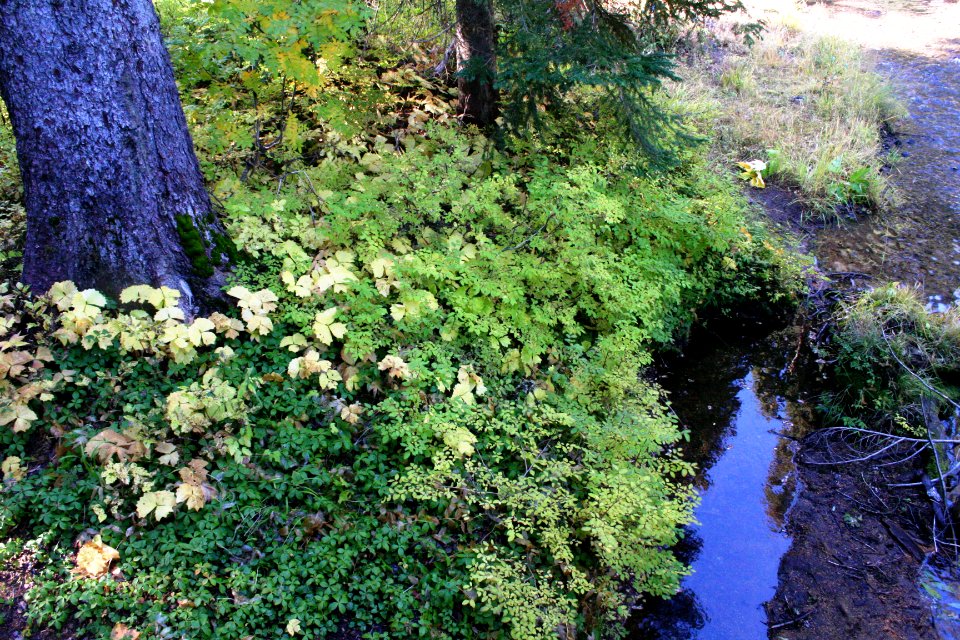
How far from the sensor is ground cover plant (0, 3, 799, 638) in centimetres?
309

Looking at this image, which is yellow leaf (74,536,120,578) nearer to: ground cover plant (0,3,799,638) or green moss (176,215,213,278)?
ground cover plant (0,3,799,638)

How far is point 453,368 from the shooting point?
4.07 meters

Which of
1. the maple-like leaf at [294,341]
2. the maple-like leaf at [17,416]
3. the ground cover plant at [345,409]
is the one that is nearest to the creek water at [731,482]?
the ground cover plant at [345,409]

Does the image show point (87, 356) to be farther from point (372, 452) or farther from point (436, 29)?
point (436, 29)

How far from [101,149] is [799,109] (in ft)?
34.8

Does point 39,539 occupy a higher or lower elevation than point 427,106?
lower

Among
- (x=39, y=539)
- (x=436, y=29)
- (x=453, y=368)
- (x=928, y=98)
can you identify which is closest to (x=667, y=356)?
(x=453, y=368)

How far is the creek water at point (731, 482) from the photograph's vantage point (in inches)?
162

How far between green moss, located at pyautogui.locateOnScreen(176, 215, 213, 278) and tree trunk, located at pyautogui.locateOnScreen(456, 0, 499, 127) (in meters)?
2.70

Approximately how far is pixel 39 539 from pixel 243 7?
3.28 metres

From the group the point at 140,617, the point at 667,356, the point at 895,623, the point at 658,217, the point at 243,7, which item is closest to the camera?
the point at 140,617

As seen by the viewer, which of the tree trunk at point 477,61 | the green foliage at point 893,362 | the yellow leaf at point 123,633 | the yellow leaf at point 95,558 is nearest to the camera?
the yellow leaf at point 123,633

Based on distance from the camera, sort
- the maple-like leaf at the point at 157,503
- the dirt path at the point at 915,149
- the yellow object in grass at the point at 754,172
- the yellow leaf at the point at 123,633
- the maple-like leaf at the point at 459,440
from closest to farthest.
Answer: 1. the yellow leaf at the point at 123,633
2. the maple-like leaf at the point at 157,503
3. the maple-like leaf at the point at 459,440
4. the dirt path at the point at 915,149
5. the yellow object in grass at the point at 754,172

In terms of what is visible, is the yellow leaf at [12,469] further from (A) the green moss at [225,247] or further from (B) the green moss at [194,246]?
(A) the green moss at [225,247]
